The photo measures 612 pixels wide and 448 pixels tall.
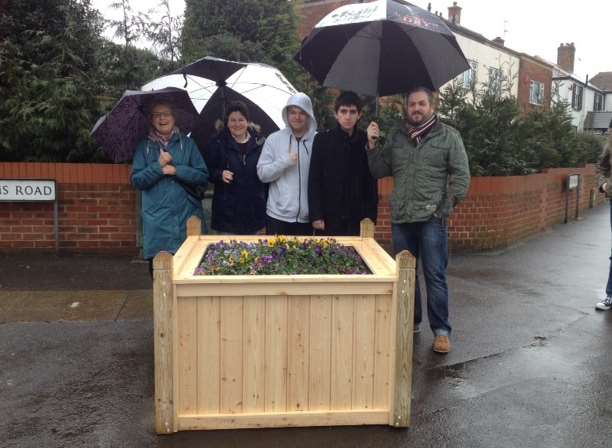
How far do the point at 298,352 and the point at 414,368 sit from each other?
1267mm

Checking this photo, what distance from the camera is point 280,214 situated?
15.3 feet

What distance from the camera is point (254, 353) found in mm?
3180

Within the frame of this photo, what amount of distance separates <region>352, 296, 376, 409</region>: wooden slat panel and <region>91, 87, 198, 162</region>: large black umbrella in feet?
7.05

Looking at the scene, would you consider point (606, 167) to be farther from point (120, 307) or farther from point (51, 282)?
point (51, 282)

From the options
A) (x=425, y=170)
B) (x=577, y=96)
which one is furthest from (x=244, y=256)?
(x=577, y=96)

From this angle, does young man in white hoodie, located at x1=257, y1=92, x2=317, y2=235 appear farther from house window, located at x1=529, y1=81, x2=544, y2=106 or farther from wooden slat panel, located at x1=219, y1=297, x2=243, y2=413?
house window, located at x1=529, y1=81, x2=544, y2=106

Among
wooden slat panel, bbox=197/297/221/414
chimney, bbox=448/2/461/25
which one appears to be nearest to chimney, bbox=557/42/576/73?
chimney, bbox=448/2/461/25

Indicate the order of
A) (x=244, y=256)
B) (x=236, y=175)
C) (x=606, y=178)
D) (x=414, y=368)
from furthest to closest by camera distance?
(x=606, y=178) < (x=236, y=175) < (x=414, y=368) < (x=244, y=256)

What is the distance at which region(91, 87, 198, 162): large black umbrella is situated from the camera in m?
4.28

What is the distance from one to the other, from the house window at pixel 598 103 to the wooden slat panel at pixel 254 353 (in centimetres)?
4941

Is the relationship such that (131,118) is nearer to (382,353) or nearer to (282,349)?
(282,349)

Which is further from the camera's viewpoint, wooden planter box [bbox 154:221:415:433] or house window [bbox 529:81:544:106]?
house window [bbox 529:81:544:106]

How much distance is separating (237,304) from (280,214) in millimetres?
1631

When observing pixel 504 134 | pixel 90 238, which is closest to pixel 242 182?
pixel 90 238
